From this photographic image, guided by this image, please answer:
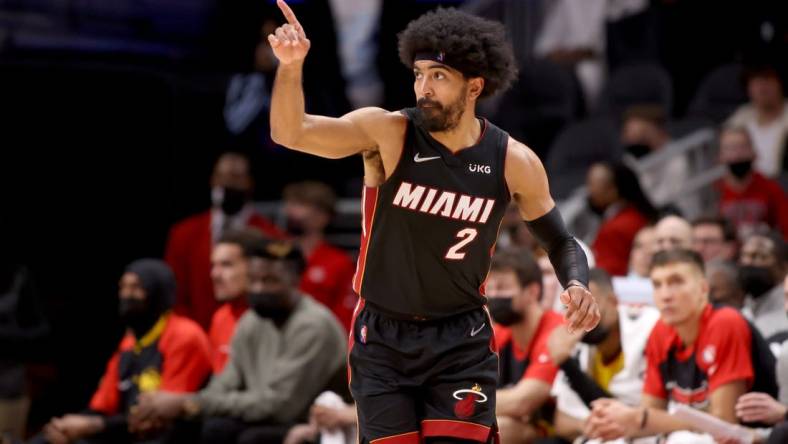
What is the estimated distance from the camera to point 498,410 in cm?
697

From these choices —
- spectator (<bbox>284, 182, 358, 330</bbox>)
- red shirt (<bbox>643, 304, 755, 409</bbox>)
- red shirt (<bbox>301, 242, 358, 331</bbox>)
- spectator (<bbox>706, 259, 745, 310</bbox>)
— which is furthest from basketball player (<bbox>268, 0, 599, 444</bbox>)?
red shirt (<bbox>301, 242, 358, 331</bbox>)

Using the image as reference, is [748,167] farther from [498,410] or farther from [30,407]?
[30,407]

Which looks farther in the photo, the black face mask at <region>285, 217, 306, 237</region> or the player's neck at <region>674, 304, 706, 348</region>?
the black face mask at <region>285, 217, 306, 237</region>

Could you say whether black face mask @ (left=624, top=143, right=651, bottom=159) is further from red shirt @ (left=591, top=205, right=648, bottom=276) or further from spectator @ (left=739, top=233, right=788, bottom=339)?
spectator @ (left=739, top=233, right=788, bottom=339)

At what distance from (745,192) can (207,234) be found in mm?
3773

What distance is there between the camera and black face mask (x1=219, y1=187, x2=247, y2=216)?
33.4 ft

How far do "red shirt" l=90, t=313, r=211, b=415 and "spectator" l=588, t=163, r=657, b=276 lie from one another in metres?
2.65

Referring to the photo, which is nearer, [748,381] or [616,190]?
[748,381]

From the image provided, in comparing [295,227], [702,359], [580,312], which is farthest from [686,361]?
[295,227]

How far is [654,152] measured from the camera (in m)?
10.6

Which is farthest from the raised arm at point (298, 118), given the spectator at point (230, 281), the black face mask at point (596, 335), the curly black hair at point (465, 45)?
the spectator at point (230, 281)

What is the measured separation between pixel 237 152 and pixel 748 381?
17.1ft

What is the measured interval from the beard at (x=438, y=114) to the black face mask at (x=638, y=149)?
593 cm

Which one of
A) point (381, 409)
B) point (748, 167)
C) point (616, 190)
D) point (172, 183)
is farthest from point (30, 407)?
point (381, 409)
